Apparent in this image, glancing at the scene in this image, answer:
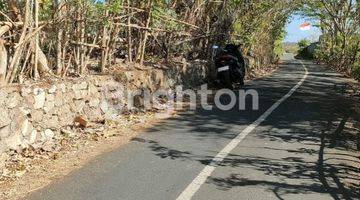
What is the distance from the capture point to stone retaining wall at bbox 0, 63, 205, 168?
7.06 metres

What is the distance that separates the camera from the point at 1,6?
8133 mm

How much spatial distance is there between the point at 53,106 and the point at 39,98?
48 centimetres

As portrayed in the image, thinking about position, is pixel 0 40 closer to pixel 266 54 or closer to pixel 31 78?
pixel 31 78

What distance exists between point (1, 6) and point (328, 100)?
10535mm

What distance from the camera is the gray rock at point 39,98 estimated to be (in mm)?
7750

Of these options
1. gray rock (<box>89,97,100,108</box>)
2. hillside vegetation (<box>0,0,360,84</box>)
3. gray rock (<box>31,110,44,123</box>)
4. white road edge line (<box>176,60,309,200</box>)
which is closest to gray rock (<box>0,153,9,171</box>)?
gray rock (<box>31,110,44,123</box>)

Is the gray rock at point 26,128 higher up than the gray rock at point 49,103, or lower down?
lower down

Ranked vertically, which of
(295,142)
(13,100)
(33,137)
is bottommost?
(295,142)

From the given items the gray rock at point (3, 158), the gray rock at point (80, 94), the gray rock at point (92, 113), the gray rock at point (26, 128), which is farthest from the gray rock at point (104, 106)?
the gray rock at point (3, 158)

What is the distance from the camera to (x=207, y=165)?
7207 millimetres

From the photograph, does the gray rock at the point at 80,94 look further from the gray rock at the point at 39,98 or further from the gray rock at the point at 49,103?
the gray rock at the point at 39,98

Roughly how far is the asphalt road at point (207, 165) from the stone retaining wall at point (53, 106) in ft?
3.64

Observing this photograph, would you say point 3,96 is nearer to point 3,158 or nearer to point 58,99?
point 3,158

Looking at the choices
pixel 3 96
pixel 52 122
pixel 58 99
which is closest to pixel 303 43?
pixel 58 99
